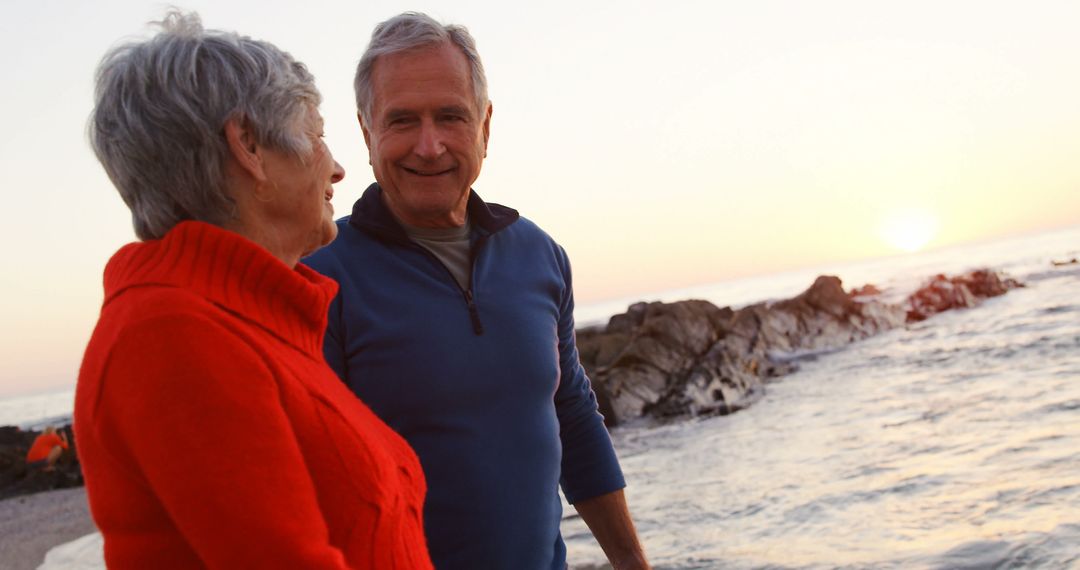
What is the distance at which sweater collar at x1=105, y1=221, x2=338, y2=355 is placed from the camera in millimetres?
1356

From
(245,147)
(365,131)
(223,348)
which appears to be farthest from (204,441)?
(365,131)

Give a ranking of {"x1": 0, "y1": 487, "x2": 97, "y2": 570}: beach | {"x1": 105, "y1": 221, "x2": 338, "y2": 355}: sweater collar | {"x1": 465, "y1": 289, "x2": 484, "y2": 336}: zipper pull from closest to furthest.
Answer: {"x1": 105, "y1": 221, "x2": 338, "y2": 355}: sweater collar, {"x1": 465, "y1": 289, "x2": 484, "y2": 336}: zipper pull, {"x1": 0, "y1": 487, "x2": 97, "y2": 570}: beach

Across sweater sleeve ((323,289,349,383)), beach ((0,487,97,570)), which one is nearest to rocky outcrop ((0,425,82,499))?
beach ((0,487,97,570))

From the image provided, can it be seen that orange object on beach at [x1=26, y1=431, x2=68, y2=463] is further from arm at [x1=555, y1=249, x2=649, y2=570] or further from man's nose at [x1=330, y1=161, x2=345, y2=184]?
man's nose at [x1=330, y1=161, x2=345, y2=184]

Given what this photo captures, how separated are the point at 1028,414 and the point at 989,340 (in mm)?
8828

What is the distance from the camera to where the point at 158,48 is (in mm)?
1495

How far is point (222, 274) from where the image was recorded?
1.42 m

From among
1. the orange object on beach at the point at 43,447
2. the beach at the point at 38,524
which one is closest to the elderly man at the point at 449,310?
the beach at the point at 38,524

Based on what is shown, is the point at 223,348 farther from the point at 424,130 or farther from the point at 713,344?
the point at 713,344

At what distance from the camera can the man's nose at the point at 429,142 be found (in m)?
2.47

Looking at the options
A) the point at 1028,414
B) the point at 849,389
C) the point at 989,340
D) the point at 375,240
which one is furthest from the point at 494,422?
the point at 989,340

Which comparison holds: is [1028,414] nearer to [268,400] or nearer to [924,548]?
[924,548]

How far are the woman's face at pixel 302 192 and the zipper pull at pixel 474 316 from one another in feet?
2.35

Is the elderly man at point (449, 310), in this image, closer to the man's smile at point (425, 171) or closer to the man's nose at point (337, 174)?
the man's smile at point (425, 171)
